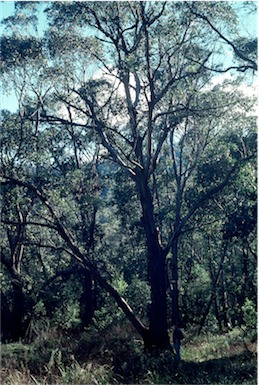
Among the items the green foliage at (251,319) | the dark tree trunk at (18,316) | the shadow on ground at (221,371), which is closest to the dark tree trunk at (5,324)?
the dark tree trunk at (18,316)

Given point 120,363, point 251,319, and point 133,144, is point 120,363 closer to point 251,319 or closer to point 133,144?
point 251,319

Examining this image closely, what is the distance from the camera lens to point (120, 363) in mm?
11133

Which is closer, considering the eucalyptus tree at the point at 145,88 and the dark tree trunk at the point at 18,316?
the eucalyptus tree at the point at 145,88

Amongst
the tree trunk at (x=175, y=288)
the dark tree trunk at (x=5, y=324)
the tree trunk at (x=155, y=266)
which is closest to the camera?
the tree trunk at (x=155, y=266)

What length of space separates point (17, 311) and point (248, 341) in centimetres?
1039

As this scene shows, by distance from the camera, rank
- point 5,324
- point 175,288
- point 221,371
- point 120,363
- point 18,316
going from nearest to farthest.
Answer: point 221,371
point 120,363
point 18,316
point 175,288
point 5,324

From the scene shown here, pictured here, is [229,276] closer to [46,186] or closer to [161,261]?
[161,261]

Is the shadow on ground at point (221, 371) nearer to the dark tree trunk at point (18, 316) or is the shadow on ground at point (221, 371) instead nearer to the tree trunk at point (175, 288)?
the tree trunk at point (175, 288)

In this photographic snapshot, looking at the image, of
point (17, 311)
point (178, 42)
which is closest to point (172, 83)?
point (178, 42)

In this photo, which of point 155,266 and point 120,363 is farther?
point 155,266

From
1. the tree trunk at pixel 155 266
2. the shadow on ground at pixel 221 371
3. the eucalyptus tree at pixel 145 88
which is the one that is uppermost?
the eucalyptus tree at pixel 145 88

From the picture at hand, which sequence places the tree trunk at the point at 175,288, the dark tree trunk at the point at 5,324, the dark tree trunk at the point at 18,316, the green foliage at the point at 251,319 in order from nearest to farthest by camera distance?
the green foliage at the point at 251,319
the dark tree trunk at the point at 18,316
the dark tree trunk at the point at 5,324
the tree trunk at the point at 175,288

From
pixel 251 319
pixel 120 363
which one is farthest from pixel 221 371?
pixel 120 363

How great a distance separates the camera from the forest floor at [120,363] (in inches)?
345
